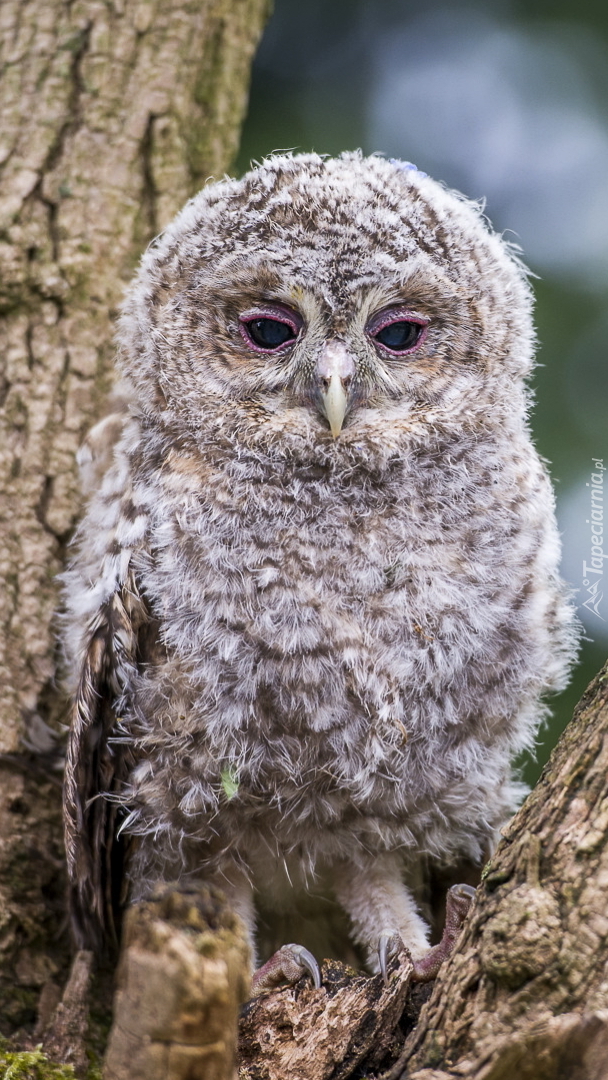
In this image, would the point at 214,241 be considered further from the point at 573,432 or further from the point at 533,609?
the point at 573,432

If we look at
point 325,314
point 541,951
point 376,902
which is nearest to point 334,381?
point 325,314

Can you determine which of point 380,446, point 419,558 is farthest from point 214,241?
point 419,558

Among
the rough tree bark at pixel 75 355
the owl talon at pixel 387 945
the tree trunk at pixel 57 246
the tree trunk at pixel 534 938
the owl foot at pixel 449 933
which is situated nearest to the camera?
the tree trunk at pixel 534 938

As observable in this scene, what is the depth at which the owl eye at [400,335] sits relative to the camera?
6.39 feet

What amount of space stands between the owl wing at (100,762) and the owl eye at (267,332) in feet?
1.86

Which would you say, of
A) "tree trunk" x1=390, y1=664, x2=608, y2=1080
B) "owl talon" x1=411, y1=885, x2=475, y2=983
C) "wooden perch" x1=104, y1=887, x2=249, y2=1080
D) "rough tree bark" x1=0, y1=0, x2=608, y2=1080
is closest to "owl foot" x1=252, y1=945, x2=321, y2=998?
"rough tree bark" x1=0, y1=0, x2=608, y2=1080

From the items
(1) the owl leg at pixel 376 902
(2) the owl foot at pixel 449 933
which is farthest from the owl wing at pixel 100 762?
(2) the owl foot at pixel 449 933

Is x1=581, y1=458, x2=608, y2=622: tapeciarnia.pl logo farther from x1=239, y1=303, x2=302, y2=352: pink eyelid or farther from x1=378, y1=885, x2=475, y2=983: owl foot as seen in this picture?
x1=239, y1=303, x2=302, y2=352: pink eyelid

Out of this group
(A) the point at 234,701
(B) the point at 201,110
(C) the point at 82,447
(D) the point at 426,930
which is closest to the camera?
(A) the point at 234,701

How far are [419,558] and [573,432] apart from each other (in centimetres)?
146

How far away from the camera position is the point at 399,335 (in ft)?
6.43

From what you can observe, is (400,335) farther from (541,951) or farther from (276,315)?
(541,951)

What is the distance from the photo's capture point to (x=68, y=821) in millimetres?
2000

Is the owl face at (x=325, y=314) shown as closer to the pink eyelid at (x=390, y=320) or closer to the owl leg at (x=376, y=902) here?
the pink eyelid at (x=390, y=320)
